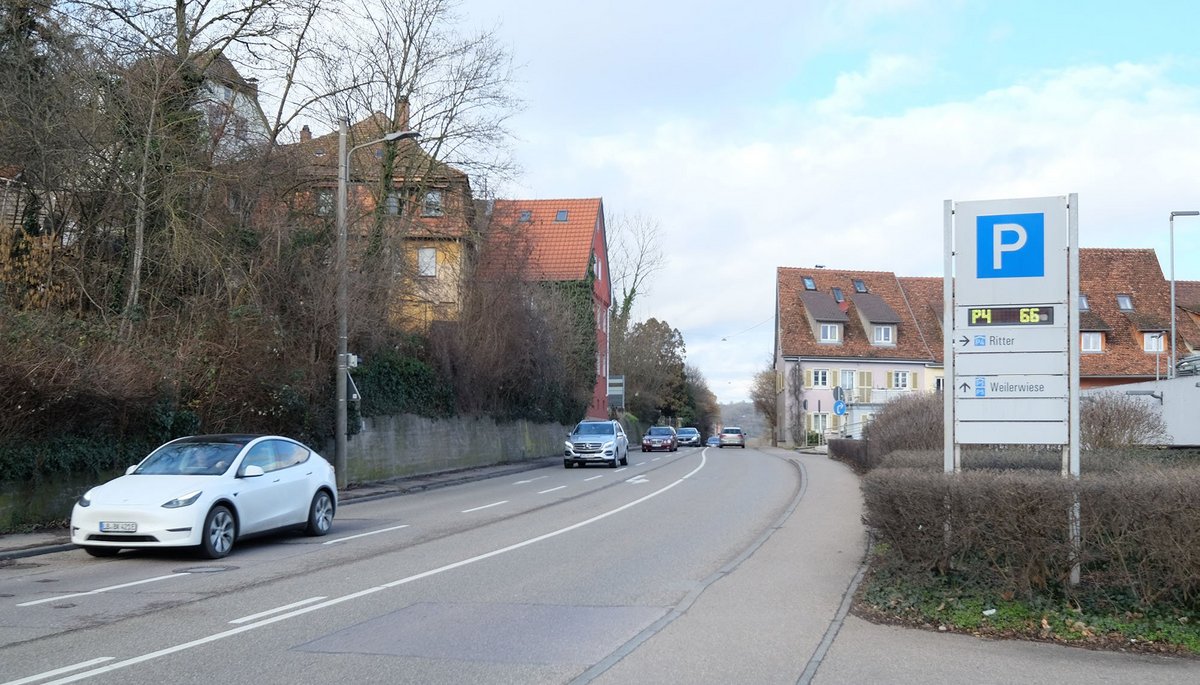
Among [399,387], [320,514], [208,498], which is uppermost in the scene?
[399,387]

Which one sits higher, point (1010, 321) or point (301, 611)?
point (1010, 321)

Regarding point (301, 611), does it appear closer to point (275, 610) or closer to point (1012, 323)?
point (275, 610)

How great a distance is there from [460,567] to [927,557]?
17.8 ft

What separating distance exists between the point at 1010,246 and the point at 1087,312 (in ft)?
166

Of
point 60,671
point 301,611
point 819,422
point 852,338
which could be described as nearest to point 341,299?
point 301,611

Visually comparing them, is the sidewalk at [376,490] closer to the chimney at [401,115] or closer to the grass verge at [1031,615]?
the grass verge at [1031,615]

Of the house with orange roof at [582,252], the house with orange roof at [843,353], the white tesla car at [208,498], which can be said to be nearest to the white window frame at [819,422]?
the house with orange roof at [843,353]

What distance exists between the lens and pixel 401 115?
3172 centimetres

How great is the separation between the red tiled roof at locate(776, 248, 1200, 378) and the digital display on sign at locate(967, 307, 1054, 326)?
37632mm

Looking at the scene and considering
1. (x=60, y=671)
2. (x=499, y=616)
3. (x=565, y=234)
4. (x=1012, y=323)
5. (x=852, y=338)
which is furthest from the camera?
(x=852, y=338)

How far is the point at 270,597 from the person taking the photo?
9.96m

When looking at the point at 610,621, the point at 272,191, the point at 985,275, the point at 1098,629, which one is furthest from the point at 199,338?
the point at 1098,629

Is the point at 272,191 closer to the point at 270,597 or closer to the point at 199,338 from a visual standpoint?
the point at 199,338

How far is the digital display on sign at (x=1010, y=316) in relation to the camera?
9.91m
